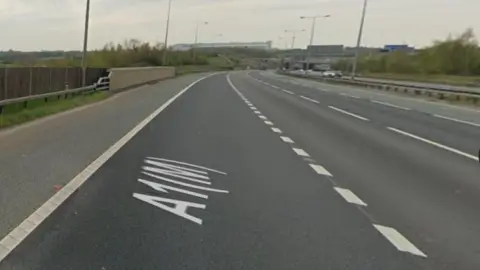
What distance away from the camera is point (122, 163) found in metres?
8.84

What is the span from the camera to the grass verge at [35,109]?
555 inches

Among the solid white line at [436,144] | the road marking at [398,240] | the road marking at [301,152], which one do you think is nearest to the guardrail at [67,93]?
the road marking at [301,152]

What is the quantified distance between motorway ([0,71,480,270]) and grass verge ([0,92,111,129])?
1.28 metres

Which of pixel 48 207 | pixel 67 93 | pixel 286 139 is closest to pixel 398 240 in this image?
pixel 48 207

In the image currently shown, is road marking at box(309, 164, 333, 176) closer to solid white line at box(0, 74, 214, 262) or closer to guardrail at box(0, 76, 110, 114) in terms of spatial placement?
solid white line at box(0, 74, 214, 262)

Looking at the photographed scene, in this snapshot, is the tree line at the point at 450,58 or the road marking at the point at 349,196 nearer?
the road marking at the point at 349,196

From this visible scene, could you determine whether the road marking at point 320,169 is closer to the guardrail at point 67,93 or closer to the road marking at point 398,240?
the road marking at point 398,240

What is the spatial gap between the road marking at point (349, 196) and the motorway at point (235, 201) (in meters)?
0.01

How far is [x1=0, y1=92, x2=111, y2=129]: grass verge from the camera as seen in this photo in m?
14.1

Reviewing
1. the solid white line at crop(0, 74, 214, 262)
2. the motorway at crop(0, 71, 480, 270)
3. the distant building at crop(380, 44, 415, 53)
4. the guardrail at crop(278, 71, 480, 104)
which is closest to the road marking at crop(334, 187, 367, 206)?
the motorway at crop(0, 71, 480, 270)

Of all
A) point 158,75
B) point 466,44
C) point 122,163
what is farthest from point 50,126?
point 466,44

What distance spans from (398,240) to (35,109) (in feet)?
47.5

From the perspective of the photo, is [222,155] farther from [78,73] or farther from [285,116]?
[78,73]

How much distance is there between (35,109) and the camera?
56.1 ft
